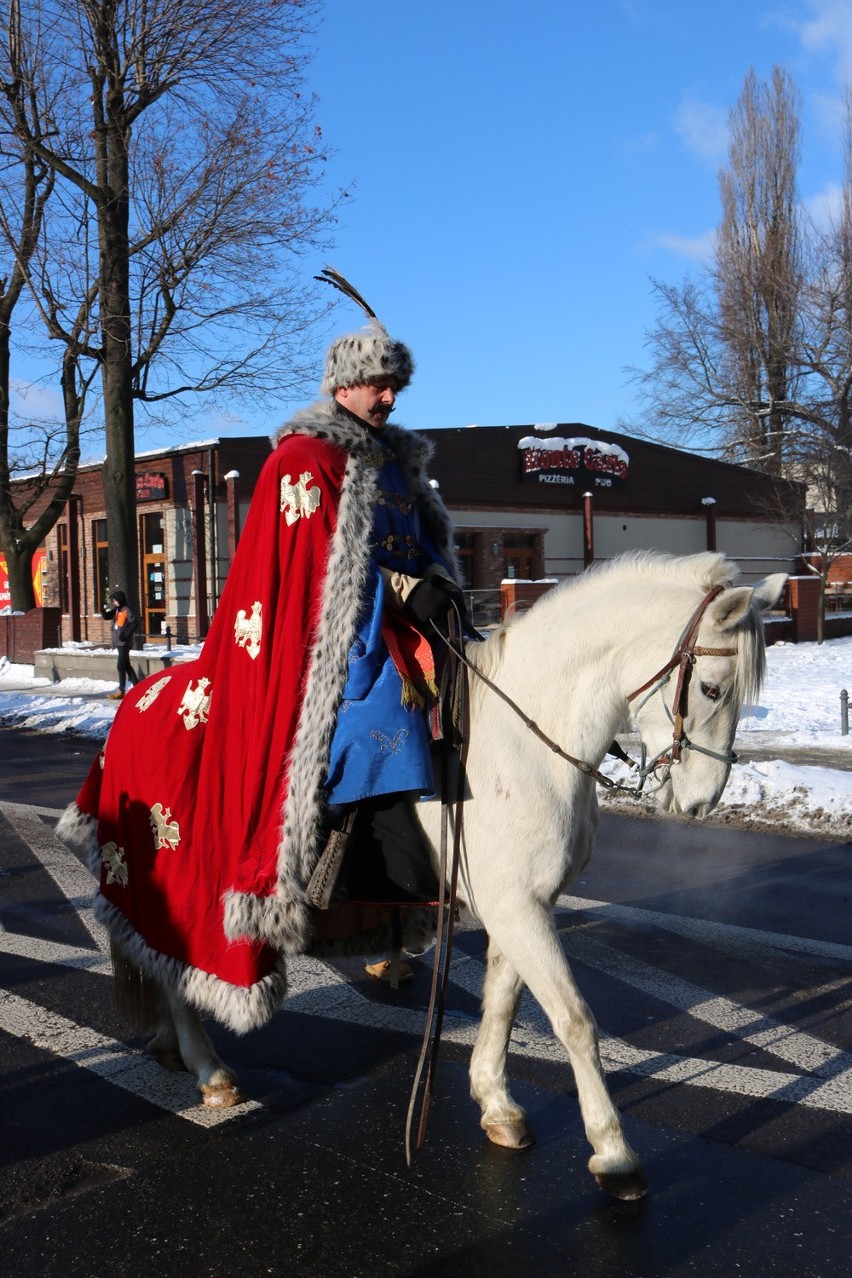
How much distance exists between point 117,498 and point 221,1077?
1759 cm

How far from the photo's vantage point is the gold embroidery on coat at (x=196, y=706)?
13.3 feet

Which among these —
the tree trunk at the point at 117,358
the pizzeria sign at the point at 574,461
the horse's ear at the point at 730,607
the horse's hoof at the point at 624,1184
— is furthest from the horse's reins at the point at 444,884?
the pizzeria sign at the point at 574,461

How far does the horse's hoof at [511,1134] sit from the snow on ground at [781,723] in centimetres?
158

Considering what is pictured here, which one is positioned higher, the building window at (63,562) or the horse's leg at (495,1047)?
the building window at (63,562)

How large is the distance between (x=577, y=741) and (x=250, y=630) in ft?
3.93

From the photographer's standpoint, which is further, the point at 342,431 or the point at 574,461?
the point at 574,461

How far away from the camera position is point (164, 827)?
4.10 meters

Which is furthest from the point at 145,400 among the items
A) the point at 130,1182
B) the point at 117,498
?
the point at 130,1182

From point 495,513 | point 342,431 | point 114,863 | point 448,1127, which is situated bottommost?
point 448,1127

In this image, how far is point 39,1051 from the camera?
462 centimetres

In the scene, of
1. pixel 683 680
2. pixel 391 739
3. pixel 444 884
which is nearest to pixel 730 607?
pixel 683 680

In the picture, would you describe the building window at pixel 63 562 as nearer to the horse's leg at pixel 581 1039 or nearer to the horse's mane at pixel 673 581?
the horse's mane at pixel 673 581

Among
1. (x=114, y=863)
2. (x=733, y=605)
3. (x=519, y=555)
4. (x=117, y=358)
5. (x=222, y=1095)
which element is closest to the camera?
(x=733, y=605)

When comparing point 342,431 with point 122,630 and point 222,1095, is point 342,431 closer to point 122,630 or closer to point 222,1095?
point 222,1095
